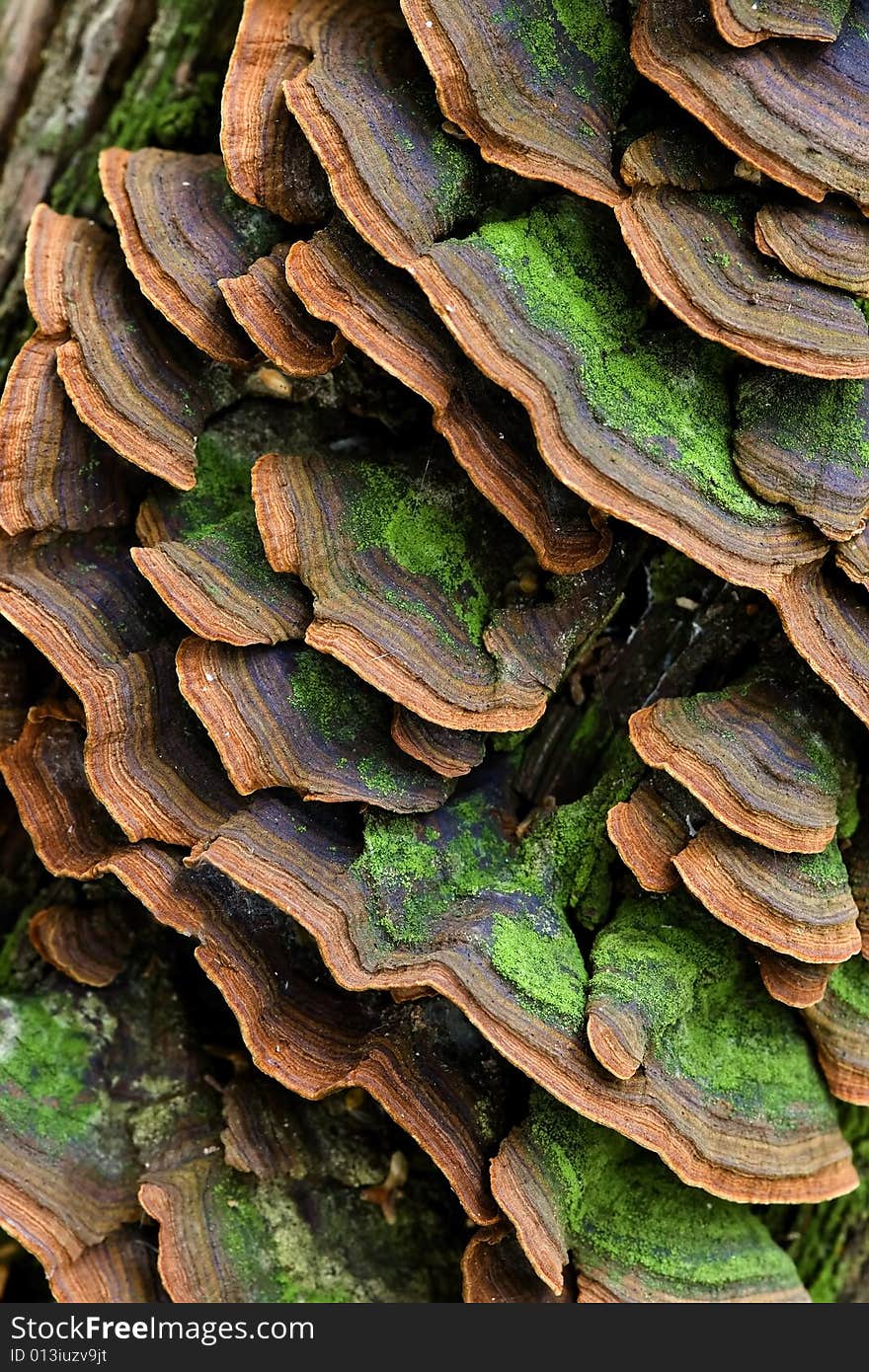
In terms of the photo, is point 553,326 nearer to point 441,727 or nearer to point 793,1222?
point 441,727

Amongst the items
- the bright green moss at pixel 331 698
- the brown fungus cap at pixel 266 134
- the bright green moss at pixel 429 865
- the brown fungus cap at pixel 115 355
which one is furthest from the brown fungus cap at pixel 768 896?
the brown fungus cap at pixel 266 134

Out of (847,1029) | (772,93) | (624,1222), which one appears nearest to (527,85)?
(772,93)

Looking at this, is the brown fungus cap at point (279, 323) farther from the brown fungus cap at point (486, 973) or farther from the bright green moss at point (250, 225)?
the brown fungus cap at point (486, 973)

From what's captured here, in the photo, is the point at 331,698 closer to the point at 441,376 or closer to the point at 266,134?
the point at 441,376

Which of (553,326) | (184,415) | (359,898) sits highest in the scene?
(553,326)

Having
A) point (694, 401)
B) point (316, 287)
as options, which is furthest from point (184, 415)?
point (694, 401)
